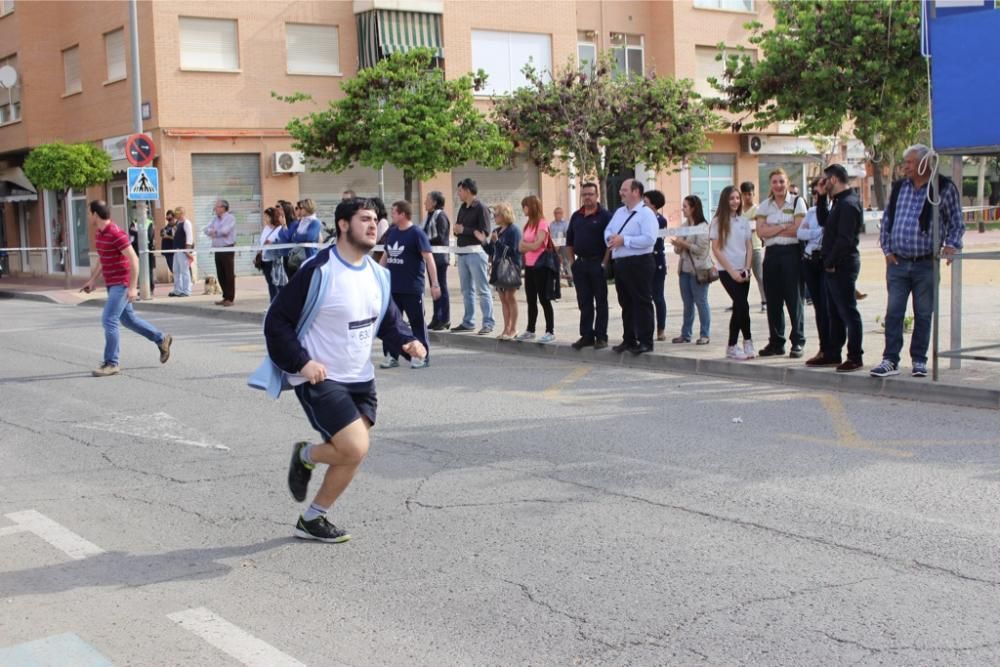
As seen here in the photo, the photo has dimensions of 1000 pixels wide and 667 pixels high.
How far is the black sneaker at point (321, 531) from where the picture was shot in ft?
20.0

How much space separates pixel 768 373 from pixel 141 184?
15.4 meters

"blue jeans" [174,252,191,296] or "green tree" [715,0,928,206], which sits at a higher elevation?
"green tree" [715,0,928,206]

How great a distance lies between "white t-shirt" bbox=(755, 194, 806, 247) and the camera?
11.8 metres

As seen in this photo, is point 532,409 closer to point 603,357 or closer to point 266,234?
point 603,357

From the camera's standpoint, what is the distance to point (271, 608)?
5129 millimetres

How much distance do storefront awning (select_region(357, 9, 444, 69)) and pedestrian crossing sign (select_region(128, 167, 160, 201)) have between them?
966 centimetres

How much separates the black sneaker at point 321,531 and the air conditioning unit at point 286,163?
25457 millimetres

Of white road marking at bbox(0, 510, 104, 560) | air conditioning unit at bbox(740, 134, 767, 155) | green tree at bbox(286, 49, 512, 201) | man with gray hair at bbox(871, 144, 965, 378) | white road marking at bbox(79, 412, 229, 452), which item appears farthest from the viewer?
air conditioning unit at bbox(740, 134, 767, 155)

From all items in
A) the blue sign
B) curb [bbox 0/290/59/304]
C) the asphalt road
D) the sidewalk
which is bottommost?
the asphalt road

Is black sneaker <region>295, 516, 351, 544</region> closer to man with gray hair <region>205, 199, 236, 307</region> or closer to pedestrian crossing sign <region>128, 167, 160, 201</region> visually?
man with gray hair <region>205, 199, 236, 307</region>

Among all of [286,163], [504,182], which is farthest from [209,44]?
[504,182]

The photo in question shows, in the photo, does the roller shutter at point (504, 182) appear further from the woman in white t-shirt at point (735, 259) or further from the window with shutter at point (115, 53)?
the woman in white t-shirt at point (735, 259)

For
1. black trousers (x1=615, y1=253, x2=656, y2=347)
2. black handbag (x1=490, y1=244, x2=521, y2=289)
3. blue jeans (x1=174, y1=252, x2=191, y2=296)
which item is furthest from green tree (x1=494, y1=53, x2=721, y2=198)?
black trousers (x1=615, y1=253, x2=656, y2=347)

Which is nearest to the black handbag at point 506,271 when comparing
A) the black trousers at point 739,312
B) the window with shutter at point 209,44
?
the black trousers at point 739,312
